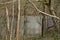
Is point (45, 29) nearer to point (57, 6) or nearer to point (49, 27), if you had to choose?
point (49, 27)

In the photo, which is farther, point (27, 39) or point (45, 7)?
point (45, 7)

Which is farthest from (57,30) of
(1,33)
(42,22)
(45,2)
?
(1,33)

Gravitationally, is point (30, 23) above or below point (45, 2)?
below

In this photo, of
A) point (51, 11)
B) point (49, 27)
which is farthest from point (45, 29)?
point (51, 11)

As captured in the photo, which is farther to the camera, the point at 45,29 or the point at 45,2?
the point at 45,29

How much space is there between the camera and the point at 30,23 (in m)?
5.21

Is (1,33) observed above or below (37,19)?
below

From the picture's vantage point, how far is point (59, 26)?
515 centimetres

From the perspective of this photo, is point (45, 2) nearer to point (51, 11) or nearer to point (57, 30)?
point (51, 11)

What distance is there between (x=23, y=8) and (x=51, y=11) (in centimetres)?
69

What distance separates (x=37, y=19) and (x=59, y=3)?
2.30 ft

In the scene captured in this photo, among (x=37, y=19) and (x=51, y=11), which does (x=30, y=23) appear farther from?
(x=51, y=11)

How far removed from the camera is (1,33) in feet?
16.5

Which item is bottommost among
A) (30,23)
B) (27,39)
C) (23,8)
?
(27,39)
